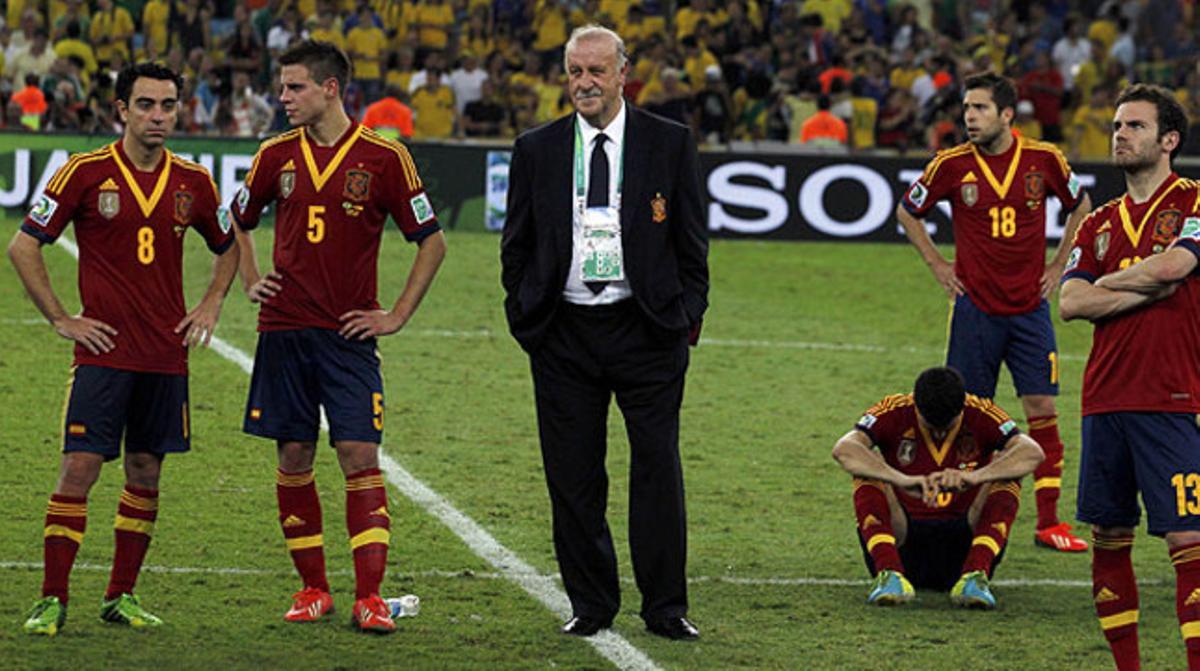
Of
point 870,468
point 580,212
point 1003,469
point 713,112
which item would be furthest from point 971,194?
point 713,112

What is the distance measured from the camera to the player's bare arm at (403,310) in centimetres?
A: 804

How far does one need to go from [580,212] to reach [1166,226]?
6.86 ft

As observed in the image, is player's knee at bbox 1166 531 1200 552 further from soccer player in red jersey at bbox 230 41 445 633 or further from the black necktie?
soccer player in red jersey at bbox 230 41 445 633

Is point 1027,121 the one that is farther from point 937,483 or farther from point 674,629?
point 674,629

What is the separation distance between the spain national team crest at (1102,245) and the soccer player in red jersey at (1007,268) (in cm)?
303

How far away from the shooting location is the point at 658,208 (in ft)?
25.9

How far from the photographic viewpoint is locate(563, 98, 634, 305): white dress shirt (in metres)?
7.93

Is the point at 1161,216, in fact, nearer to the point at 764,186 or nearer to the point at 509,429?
the point at 509,429

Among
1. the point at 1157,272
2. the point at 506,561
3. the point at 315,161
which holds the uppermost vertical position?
the point at 315,161

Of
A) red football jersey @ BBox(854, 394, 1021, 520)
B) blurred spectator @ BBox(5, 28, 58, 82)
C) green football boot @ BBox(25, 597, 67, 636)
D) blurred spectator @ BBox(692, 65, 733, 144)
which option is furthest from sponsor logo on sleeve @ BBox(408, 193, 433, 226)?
blurred spectator @ BBox(5, 28, 58, 82)

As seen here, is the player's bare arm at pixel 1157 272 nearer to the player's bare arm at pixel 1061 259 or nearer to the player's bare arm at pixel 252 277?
the player's bare arm at pixel 252 277

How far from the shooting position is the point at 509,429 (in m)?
13.1

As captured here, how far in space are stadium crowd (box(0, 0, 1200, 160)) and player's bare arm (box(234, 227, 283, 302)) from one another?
49.2 feet

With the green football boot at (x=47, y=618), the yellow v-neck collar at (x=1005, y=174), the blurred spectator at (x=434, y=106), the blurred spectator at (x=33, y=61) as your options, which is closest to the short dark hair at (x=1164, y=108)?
the yellow v-neck collar at (x=1005, y=174)
